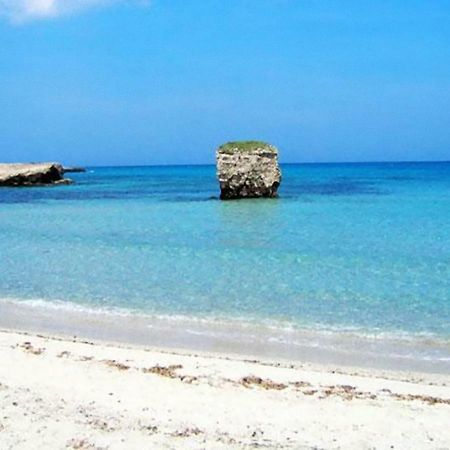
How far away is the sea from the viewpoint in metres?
11.0

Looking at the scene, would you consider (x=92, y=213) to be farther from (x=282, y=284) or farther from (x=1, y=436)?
(x=1, y=436)

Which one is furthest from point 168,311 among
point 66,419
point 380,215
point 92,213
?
point 92,213

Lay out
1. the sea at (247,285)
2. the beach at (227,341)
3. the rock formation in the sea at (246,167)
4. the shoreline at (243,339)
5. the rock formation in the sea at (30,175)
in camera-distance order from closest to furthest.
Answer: the beach at (227,341)
the shoreline at (243,339)
the sea at (247,285)
the rock formation in the sea at (246,167)
the rock formation in the sea at (30,175)

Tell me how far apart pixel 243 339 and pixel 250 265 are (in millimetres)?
6501

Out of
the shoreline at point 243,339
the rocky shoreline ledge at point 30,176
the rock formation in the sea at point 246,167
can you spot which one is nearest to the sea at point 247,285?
the shoreline at point 243,339

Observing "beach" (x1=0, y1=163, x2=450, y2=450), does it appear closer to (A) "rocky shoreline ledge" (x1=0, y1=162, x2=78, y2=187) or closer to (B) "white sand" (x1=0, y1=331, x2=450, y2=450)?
(B) "white sand" (x1=0, y1=331, x2=450, y2=450)

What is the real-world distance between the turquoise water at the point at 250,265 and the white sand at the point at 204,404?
2.81 m

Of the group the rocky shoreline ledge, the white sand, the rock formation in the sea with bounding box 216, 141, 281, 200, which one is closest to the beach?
the white sand

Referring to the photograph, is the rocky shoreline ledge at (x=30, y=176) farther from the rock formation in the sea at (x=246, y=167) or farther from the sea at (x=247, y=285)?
the sea at (x=247, y=285)

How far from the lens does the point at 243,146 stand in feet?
132

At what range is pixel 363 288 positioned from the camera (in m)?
14.4

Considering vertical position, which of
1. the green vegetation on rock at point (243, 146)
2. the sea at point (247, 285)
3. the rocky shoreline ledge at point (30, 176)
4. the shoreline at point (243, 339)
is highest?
the green vegetation on rock at point (243, 146)

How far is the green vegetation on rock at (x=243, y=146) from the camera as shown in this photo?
40.2 m

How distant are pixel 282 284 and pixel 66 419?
822 cm
